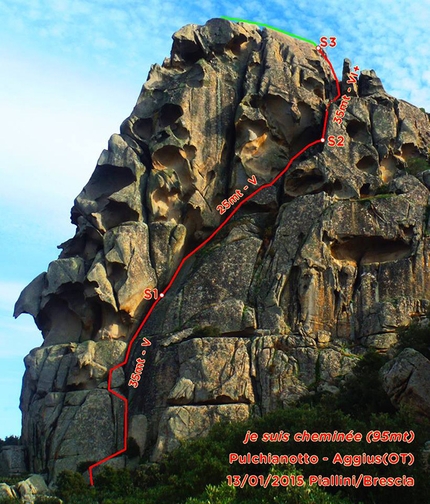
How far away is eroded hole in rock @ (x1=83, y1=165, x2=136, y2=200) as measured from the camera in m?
63.4

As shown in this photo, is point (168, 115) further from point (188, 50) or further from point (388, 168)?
point (388, 168)

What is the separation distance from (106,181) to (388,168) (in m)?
21.4

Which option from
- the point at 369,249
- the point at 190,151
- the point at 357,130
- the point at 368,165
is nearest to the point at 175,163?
the point at 190,151

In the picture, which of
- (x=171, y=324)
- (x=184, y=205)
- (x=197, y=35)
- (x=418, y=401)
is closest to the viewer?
Answer: (x=418, y=401)

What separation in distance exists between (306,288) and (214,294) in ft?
20.6

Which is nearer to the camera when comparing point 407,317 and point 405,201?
point 407,317

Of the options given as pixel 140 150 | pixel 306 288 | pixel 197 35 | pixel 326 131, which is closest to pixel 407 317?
pixel 306 288

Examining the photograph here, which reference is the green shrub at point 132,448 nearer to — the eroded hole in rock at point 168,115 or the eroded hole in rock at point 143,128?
the eroded hole in rock at point 143,128

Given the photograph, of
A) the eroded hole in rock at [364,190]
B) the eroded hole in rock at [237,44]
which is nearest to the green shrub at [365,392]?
the eroded hole in rock at [364,190]

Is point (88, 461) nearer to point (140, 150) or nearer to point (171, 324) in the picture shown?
point (171, 324)

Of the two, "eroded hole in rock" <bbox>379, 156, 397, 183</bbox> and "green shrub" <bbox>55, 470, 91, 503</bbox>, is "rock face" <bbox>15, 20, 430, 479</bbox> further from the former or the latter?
"green shrub" <bbox>55, 470, 91, 503</bbox>

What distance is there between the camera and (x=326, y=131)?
2453 inches

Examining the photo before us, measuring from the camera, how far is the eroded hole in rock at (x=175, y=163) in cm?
6259

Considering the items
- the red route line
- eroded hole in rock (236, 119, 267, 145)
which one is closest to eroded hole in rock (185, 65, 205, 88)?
eroded hole in rock (236, 119, 267, 145)
